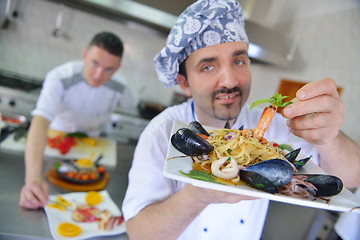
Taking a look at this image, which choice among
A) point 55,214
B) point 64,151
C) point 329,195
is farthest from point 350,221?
point 64,151

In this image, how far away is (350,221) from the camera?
1.85 ft

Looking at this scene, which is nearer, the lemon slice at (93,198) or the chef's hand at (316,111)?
the chef's hand at (316,111)

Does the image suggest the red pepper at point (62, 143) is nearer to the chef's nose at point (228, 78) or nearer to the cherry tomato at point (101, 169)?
the cherry tomato at point (101, 169)

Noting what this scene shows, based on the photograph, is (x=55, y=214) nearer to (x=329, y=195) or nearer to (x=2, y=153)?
(x=2, y=153)

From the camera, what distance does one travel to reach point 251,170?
1.01 ft

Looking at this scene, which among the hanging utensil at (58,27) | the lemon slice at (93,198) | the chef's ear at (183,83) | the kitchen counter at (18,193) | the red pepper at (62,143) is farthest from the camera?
the hanging utensil at (58,27)

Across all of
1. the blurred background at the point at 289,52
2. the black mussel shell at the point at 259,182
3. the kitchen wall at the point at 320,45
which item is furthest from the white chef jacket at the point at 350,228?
the black mussel shell at the point at 259,182

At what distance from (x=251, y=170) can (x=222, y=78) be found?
15 cm

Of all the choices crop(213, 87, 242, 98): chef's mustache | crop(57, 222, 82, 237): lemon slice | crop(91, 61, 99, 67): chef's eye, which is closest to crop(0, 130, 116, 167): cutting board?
crop(57, 222, 82, 237): lemon slice

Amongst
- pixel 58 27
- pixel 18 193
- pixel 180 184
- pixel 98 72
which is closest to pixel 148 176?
pixel 180 184

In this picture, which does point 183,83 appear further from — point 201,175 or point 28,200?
point 28,200

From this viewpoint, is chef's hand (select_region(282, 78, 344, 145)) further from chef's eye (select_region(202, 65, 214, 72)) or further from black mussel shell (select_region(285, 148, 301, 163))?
chef's eye (select_region(202, 65, 214, 72))

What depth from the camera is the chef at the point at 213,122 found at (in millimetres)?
383

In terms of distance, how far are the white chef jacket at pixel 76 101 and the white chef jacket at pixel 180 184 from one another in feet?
1.42
